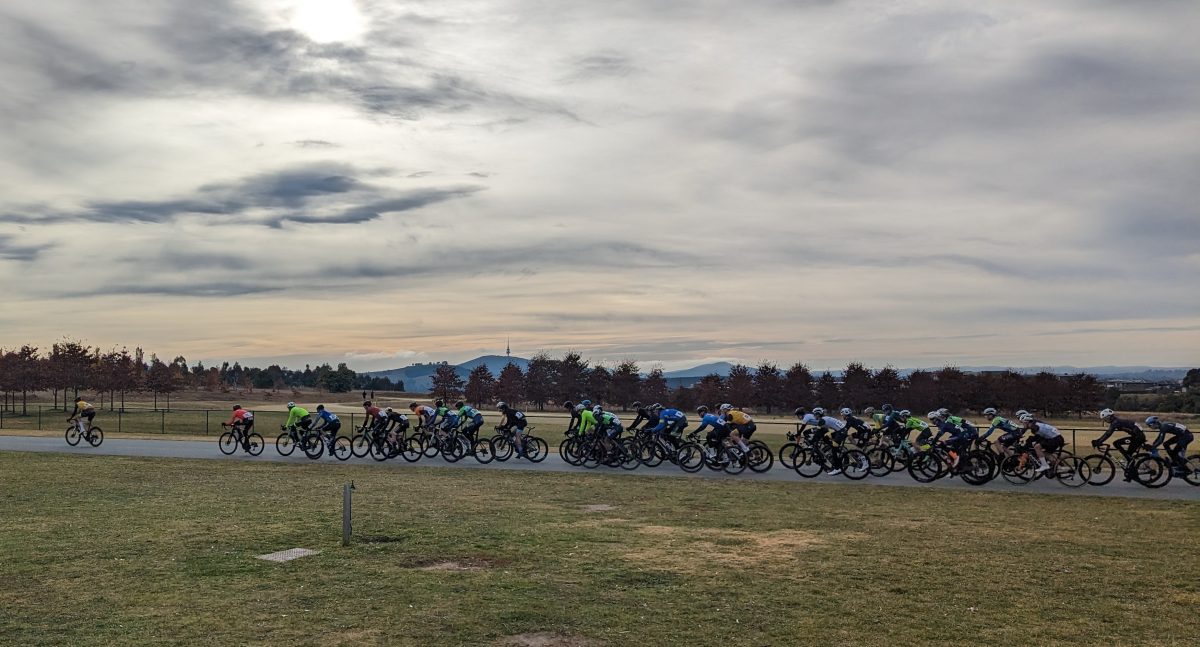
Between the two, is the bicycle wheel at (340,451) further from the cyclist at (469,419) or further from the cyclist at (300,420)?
the cyclist at (469,419)

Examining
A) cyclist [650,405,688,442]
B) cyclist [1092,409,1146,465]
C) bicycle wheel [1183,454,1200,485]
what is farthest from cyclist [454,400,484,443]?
bicycle wheel [1183,454,1200,485]

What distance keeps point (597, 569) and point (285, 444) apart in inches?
889

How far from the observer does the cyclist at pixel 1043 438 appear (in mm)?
21703

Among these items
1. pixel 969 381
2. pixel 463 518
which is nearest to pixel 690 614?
pixel 463 518

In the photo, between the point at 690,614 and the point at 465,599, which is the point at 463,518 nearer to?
the point at 465,599

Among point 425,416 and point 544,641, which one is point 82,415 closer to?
point 425,416

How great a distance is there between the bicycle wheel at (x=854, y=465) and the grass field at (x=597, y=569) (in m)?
4.16

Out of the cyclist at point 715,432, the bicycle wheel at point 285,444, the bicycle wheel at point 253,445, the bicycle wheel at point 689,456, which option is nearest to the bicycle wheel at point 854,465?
the cyclist at point 715,432

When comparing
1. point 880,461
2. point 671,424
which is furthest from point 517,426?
point 880,461

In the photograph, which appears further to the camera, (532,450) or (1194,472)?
(532,450)

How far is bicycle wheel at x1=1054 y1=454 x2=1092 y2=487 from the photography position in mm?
21953

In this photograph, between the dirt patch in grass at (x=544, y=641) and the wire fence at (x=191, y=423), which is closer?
the dirt patch in grass at (x=544, y=641)

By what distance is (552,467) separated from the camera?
87.6 ft

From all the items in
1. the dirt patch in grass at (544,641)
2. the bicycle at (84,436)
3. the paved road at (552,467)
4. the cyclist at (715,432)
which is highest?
the cyclist at (715,432)
